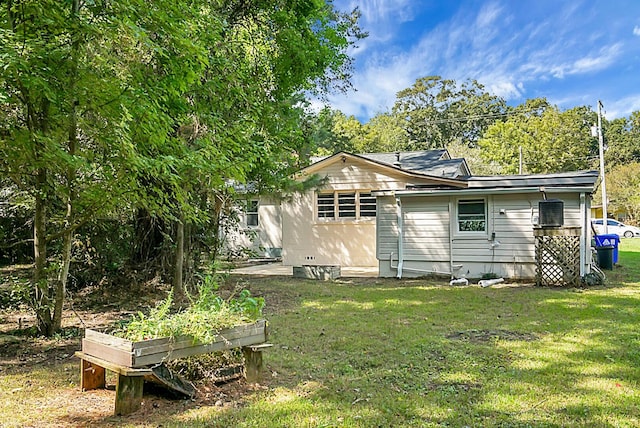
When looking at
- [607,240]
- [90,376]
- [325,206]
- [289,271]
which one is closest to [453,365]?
[90,376]

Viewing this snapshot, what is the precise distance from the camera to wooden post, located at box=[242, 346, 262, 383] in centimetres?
394

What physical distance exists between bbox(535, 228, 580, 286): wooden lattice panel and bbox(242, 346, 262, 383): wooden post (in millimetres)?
8119

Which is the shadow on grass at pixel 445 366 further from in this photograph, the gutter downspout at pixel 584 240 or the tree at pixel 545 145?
the tree at pixel 545 145

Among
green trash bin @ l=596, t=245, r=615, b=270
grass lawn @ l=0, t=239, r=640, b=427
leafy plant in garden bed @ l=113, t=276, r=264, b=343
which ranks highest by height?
green trash bin @ l=596, t=245, r=615, b=270

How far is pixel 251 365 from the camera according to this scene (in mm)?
3951

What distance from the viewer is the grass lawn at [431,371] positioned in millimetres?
3197

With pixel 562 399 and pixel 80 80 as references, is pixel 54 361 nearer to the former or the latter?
pixel 80 80

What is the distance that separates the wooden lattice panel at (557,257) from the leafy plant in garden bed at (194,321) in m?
8.16

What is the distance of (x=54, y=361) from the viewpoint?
4629 mm

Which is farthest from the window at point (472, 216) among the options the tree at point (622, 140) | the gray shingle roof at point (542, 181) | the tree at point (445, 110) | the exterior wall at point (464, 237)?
the tree at point (622, 140)

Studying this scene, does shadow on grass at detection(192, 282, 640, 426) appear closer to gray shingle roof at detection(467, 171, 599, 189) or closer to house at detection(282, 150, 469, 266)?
gray shingle roof at detection(467, 171, 599, 189)

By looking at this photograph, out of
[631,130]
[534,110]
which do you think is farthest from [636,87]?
[631,130]

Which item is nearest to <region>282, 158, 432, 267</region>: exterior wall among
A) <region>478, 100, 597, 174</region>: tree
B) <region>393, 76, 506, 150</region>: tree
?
<region>478, 100, 597, 174</region>: tree

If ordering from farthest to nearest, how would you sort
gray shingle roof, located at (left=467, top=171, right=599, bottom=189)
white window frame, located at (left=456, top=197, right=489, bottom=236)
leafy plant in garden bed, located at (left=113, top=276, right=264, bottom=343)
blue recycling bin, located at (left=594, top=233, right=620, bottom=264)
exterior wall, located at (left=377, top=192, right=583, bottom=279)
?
blue recycling bin, located at (left=594, top=233, right=620, bottom=264) < white window frame, located at (left=456, top=197, right=489, bottom=236) < gray shingle roof, located at (left=467, top=171, right=599, bottom=189) < exterior wall, located at (left=377, top=192, right=583, bottom=279) < leafy plant in garden bed, located at (left=113, top=276, right=264, bottom=343)
